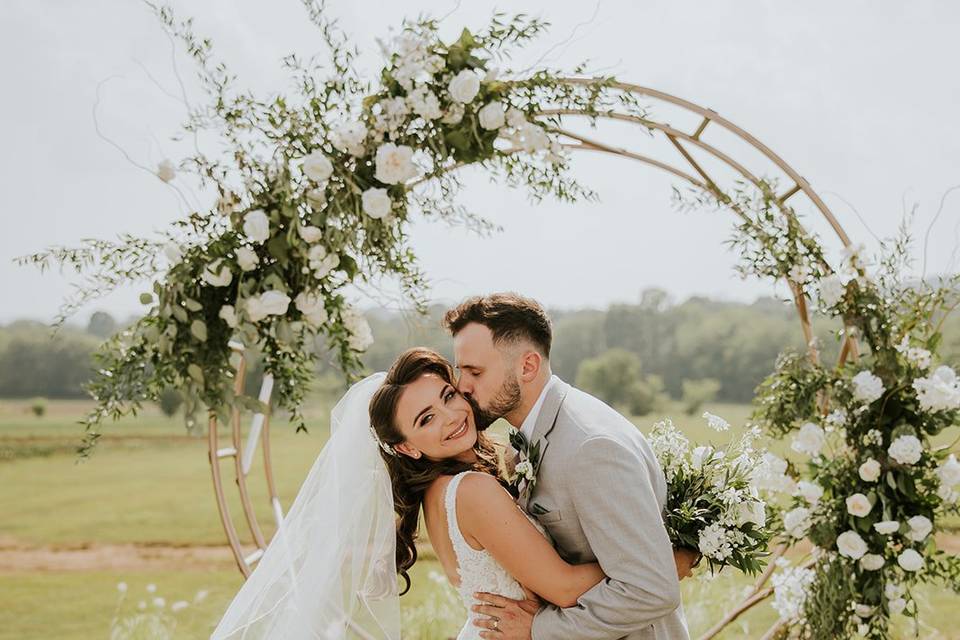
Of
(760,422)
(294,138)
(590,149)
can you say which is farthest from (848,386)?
(294,138)

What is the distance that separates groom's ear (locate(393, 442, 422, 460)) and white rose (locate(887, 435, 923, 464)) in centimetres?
231

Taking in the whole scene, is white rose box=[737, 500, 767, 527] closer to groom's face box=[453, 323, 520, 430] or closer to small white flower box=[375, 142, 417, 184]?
groom's face box=[453, 323, 520, 430]

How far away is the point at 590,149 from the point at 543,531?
215 cm

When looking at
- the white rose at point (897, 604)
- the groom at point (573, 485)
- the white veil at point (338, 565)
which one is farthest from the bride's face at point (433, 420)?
the white rose at point (897, 604)

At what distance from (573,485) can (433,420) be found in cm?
63

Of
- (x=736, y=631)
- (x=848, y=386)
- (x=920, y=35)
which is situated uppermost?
(x=920, y=35)

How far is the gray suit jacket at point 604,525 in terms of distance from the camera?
3.00m

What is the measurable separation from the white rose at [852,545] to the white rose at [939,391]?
2.31 feet

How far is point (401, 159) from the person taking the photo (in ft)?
11.6

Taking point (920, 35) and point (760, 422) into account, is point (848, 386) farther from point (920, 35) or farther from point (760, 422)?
point (920, 35)

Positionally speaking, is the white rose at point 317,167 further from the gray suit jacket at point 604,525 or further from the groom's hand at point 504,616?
the groom's hand at point 504,616

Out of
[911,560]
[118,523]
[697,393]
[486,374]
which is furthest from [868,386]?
[118,523]

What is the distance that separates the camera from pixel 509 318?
11.6 ft

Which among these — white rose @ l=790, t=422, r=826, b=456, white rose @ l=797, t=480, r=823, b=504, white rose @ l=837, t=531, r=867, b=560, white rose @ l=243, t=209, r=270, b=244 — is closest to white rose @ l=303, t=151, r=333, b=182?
white rose @ l=243, t=209, r=270, b=244
